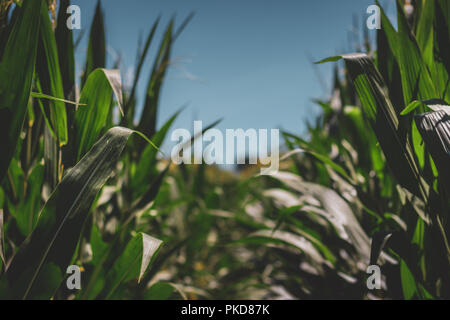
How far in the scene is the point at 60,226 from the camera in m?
0.33

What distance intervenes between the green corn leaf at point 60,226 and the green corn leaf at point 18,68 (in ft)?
0.28

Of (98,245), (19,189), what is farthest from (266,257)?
(19,189)

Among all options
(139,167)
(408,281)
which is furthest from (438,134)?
(139,167)

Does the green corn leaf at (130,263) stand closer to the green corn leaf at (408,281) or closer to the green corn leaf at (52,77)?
the green corn leaf at (52,77)

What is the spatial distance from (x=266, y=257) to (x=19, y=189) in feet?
3.26

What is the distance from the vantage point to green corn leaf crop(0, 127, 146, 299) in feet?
1.09

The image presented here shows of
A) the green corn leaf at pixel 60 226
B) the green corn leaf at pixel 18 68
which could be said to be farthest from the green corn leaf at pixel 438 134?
the green corn leaf at pixel 18 68

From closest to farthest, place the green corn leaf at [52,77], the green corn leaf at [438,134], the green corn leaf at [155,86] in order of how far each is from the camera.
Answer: the green corn leaf at [438,134] → the green corn leaf at [52,77] → the green corn leaf at [155,86]

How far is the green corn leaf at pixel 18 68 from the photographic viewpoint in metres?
0.32

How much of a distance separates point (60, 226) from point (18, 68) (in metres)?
0.18

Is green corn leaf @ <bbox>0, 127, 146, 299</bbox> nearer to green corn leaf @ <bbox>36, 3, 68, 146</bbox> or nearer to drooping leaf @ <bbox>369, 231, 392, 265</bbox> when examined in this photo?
green corn leaf @ <bbox>36, 3, 68, 146</bbox>

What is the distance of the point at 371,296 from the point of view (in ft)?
1.87

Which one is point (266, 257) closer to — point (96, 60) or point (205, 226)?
point (205, 226)

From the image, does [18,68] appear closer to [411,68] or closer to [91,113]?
[91,113]
